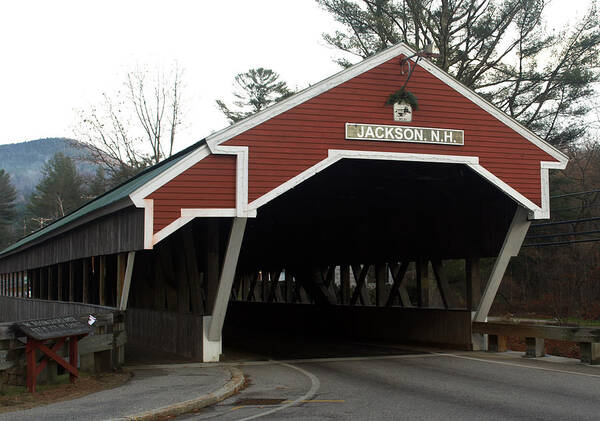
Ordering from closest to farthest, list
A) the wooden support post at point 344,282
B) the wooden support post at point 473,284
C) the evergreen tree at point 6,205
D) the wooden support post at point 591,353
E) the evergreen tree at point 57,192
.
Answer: the wooden support post at point 591,353 < the wooden support post at point 473,284 < the wooden support post at point 344,282 < the evergreen tree at point 57,192 < the evergreen tree at point 6,205

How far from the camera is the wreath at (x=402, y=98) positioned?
669 inches

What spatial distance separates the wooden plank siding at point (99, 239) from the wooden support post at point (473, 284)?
878 centimetres

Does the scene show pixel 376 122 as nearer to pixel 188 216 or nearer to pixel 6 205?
pixel 188 216

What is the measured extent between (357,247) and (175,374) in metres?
12.2

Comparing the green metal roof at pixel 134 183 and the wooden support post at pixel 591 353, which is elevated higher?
the green metal roof at pixel 134 183

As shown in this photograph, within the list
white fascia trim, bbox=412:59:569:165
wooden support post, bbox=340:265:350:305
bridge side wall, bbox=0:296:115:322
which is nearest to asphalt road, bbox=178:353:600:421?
bridge side wall, bbox=0:296:115:322

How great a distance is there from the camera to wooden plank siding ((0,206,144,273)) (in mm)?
15767

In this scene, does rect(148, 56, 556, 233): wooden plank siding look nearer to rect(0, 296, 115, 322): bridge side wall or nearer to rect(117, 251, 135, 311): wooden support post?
rect(117, 251, 135, 311): wooden support post

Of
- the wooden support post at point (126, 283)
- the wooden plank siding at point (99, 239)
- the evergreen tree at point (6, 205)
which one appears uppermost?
the evergreen tree at point (6, 205)

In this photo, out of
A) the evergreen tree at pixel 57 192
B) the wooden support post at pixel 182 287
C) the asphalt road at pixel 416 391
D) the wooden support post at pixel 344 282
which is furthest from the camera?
the evergreen tree at pixel 57 192

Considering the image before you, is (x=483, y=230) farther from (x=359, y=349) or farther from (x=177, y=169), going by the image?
(x=177, y=169)

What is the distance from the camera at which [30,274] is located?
132ft

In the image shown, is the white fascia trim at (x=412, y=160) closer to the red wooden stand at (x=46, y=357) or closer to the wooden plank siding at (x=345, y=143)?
the wooden plank siding at (x=345, y=143)

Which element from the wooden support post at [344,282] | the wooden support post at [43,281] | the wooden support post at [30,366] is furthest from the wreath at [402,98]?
the wooden support post at [43,281]
